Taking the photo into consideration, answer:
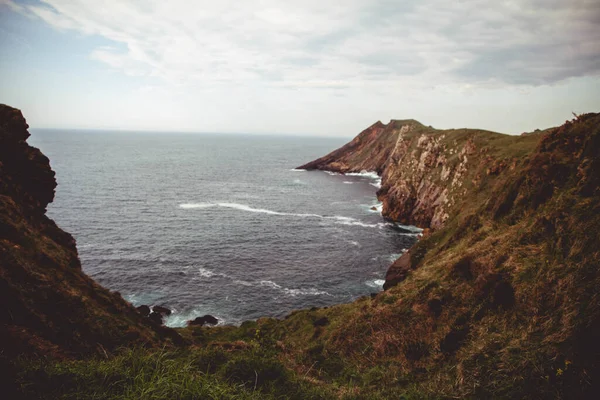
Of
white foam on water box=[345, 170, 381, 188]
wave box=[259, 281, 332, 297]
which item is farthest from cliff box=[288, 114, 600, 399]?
white foam on water box=[345, 170, 381, 188]

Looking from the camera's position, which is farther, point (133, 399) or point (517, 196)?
point (517, 196)

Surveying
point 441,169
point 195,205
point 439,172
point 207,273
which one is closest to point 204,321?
point 207,273

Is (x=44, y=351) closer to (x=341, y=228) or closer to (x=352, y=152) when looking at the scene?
(x=341, y=228)

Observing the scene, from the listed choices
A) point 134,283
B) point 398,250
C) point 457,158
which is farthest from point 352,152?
point 134,283

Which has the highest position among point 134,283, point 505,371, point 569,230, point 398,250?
point 569,230

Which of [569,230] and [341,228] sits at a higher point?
[569,230]

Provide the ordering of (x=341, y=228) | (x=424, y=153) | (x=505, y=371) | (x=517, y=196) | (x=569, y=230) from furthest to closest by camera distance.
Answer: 1. (x=424, y=153)
2. (x=341, y=228)
3. (x=517, y=196)
4. (x=569, y=230)
5. (x=505, y=371)
